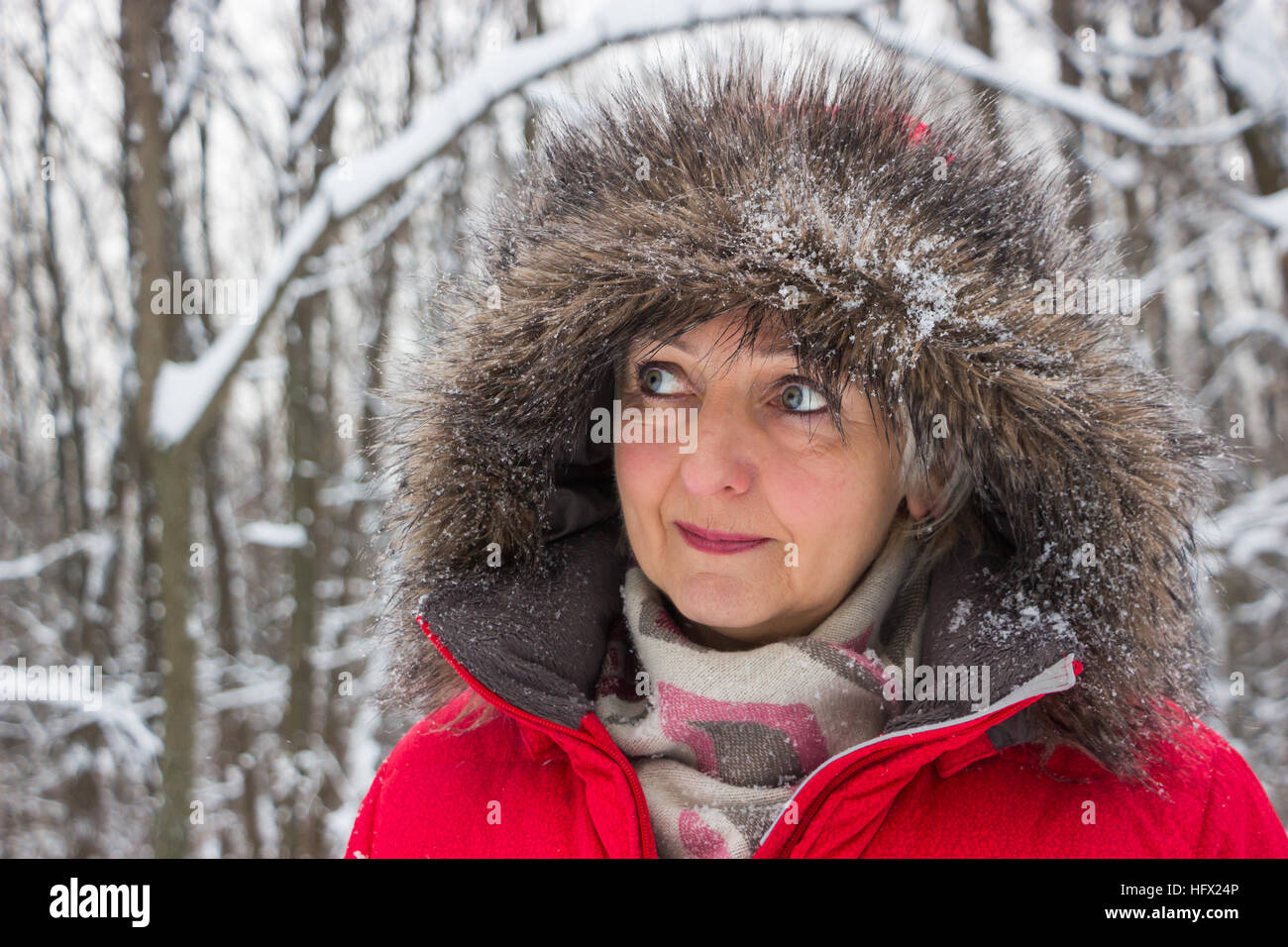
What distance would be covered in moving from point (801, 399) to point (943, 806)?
70cm

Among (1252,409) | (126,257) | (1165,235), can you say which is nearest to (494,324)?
(1165,235)

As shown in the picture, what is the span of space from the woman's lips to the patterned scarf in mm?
179

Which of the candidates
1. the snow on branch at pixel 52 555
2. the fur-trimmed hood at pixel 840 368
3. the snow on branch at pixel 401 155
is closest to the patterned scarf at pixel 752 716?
the fur-trimmed hood at pixel 840 368

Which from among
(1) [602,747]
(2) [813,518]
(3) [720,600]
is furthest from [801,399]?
(1) [602,747]

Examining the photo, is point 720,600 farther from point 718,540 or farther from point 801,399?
point 801,399

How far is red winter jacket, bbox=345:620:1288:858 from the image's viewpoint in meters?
1.26

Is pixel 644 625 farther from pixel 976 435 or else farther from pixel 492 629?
pixel 976 435

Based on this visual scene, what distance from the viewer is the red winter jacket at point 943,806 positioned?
4.15ft

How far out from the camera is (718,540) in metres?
1.47

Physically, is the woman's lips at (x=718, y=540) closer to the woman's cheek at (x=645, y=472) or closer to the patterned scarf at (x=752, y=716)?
the woman's cheek at (x=645, y=472)

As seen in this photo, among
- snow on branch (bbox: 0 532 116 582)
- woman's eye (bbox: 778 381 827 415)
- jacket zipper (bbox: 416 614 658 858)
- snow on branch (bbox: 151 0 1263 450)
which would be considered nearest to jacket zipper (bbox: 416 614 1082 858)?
jacket zipper (bbox: 416 614 658 858)

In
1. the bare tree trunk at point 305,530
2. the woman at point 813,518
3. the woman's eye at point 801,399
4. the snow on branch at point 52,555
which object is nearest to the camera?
the woman at point 813,518

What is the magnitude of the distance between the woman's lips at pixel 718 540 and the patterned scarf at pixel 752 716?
18 centimetres

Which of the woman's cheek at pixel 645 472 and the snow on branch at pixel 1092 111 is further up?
the snow on branch at pixel 1092 111
